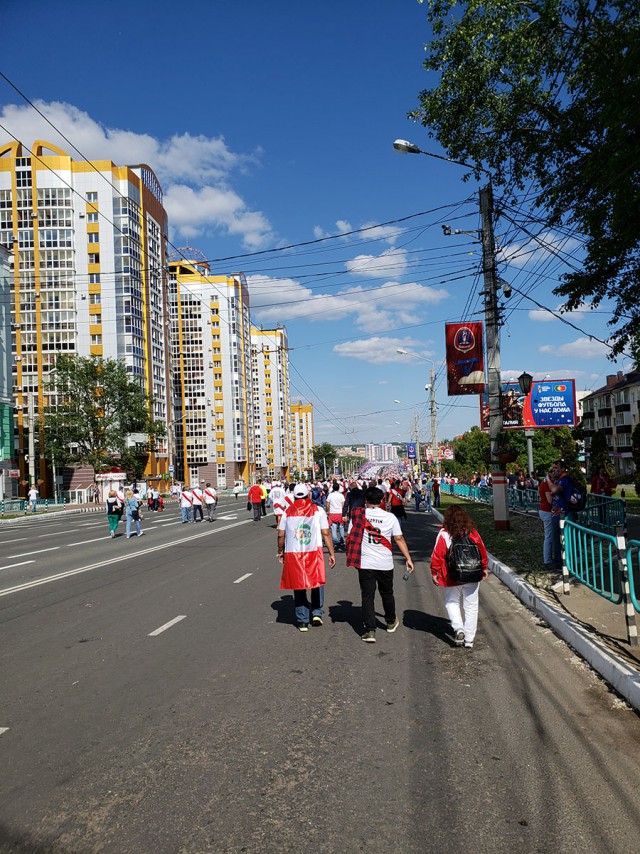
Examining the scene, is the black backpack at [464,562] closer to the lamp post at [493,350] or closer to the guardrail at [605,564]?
the guardrail at [605,564]

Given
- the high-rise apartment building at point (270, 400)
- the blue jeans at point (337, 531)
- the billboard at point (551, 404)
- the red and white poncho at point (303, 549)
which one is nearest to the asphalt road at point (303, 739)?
the red and white poncho at point (303, 549)

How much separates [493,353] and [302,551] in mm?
12568

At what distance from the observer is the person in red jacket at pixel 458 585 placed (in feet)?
22.6

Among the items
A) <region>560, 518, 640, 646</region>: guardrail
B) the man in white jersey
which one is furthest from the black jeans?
<region>560, 518, 640, 646</region>: guardrail

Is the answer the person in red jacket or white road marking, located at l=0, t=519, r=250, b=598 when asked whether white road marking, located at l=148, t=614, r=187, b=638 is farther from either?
white road marking, located at l=0, t=519, r=250, b=598

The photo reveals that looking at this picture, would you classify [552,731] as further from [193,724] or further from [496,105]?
[496,105]

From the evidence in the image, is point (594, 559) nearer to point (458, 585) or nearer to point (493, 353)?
point (458, 585)

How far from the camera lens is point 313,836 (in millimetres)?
3398

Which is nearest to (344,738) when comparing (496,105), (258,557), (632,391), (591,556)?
(591,556)

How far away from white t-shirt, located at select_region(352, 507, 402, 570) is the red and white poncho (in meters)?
0.54

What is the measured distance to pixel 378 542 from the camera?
24.2ft

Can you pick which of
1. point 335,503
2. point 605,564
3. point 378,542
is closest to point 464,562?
point 378,542

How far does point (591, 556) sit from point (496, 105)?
992 centimetres

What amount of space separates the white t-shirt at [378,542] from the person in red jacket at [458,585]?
579mm
